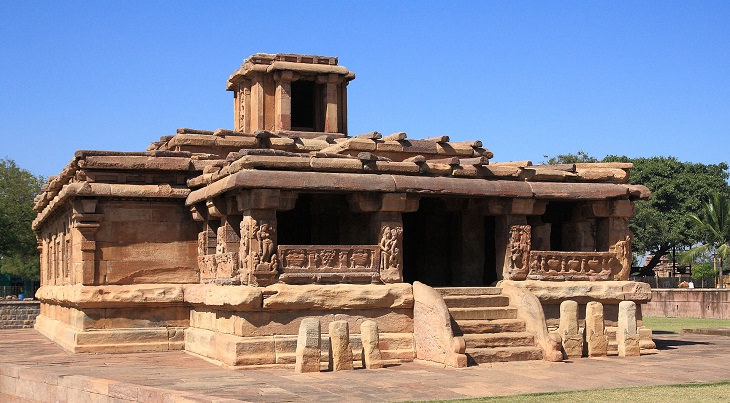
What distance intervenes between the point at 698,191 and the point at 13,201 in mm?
41191

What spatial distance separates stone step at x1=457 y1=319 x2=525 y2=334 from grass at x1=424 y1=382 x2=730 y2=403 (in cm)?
371

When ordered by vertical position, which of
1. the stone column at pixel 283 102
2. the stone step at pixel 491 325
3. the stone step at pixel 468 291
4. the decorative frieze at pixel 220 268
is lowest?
the stone step at pixel 491 325

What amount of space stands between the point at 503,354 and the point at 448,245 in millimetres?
4934

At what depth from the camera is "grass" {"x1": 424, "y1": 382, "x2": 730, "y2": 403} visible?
34.1 feet

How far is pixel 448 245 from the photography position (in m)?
18.8

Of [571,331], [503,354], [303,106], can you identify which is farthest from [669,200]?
[503,354]

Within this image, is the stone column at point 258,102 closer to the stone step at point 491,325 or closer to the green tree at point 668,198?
the stone step at point 491,325

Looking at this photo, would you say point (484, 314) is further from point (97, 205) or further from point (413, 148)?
point (97, 205)

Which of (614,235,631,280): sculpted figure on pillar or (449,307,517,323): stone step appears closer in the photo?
(449,307,517,323): stone step

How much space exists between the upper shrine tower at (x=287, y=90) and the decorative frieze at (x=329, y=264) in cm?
721

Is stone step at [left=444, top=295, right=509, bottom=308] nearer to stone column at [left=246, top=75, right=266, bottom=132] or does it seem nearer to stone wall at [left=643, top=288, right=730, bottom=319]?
stone column at [left=246, top=75, right=266, bottom=132]

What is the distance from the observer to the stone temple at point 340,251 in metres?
14.1

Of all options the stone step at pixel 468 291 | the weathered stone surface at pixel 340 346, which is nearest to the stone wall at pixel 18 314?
the stone step at pixel 468 291

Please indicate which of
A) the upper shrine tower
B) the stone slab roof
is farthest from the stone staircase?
the upper shrine tower
